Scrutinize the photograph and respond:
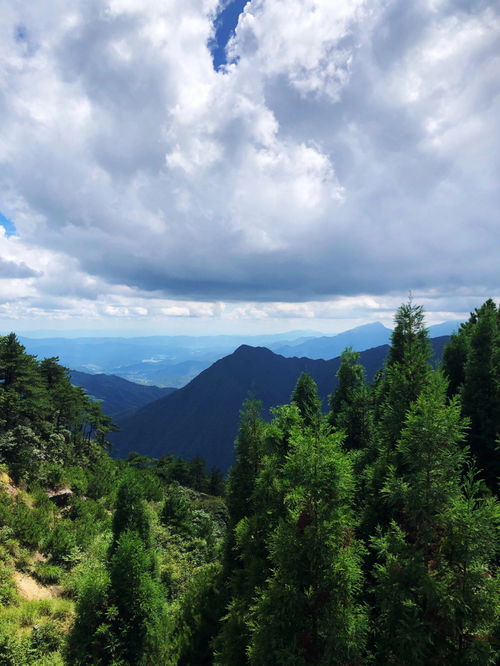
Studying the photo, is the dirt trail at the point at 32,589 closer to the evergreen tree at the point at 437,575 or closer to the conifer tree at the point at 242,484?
the conifer tree at the point at 242,484

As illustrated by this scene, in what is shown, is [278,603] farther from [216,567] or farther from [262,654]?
[216,567]

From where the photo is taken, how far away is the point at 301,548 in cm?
1078

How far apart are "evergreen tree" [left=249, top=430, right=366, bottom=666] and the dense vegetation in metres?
0.05

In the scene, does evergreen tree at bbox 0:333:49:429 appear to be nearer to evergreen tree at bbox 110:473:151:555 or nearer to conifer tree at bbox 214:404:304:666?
evergreen tree at bbox 110:473:151:555

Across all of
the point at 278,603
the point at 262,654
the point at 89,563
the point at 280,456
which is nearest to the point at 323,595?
the point at 278,603

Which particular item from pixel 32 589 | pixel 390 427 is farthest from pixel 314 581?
pixel 32 589

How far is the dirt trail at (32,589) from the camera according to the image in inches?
721

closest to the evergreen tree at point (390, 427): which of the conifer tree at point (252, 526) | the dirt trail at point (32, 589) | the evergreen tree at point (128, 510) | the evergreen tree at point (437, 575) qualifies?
the evergreen tree at point (437, 575)

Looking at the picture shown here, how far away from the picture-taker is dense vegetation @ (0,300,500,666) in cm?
965

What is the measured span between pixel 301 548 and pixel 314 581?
1.22 m

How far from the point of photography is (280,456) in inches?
760

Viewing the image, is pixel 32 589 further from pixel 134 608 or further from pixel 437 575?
pixel 437 575

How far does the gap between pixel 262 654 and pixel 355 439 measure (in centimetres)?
2173

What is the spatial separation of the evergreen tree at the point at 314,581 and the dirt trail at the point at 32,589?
15.8 metres
